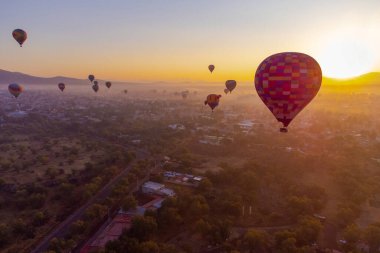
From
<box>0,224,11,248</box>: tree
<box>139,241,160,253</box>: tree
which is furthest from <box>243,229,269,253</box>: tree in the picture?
<box>0,224,11,248</box>: tree

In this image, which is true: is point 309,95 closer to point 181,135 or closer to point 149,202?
point 149,202

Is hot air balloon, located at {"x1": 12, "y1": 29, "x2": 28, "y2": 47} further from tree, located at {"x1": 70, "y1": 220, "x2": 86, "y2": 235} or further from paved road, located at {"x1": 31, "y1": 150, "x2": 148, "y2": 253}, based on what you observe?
tree, located at {"x1": 70, "y1": 220, "x2": 86, "y2": 235}

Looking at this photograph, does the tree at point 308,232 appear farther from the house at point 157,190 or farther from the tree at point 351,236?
the house at point 157,190

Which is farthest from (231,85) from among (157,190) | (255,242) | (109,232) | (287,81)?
(109,232)

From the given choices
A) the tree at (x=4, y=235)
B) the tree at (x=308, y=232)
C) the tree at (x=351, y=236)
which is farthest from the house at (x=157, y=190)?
the tree at (x=351, y=236)

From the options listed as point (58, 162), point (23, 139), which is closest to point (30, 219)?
point (58, 162)

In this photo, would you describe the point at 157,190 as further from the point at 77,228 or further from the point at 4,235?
the point at 4,235

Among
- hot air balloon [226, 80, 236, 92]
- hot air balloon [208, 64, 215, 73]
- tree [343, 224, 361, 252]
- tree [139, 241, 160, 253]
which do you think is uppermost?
hot air balloon [208, 64, 215, 73]
